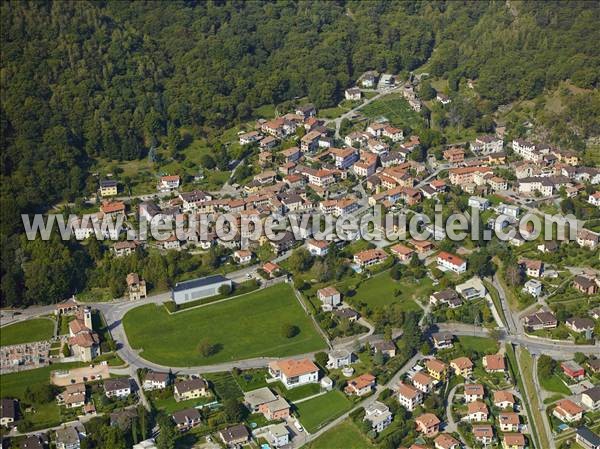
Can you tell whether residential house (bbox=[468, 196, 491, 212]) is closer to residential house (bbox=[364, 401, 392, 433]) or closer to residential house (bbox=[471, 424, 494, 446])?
residential house (bbox=[364, 401, 392, 433])

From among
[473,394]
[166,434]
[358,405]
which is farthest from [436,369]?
[166,434]

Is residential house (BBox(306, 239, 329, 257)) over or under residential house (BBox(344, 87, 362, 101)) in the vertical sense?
under

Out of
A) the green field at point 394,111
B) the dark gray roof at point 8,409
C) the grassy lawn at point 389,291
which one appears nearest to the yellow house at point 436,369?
the grassy lawn at point 389,291

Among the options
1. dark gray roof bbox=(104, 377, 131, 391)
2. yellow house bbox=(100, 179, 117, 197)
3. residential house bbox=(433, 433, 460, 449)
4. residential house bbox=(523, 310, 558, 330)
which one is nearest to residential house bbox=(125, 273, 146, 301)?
dark gray roof bbox=(104, 377, 131, 391)

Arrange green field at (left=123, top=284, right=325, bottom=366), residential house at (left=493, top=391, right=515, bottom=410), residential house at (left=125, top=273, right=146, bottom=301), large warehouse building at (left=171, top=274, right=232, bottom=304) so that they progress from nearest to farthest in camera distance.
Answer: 1. residential house at (left=493, top=391, right=515, bottom=410)
2. green field at (left=123, top=284, right=325, bottom=366)
3. large warehouse building at (left=171, top=274, right=232, bottom=304)
4. residential house at (left=125, top=273, right=146, bottom=301)

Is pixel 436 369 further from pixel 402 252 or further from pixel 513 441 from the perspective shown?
pixel 402 252
